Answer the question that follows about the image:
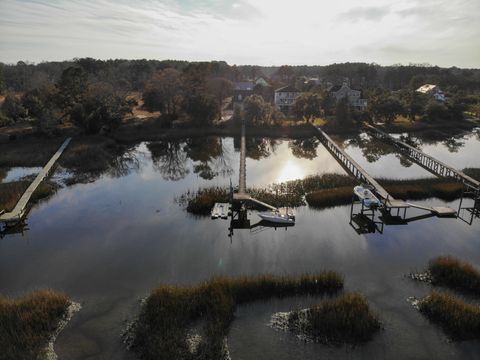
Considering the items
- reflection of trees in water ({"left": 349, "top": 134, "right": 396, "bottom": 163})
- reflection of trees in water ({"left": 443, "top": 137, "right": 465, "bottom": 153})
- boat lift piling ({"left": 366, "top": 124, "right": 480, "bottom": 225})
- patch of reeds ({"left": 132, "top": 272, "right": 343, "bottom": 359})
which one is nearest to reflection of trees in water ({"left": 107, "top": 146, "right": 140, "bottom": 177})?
patch of reeds ({"left": 132, "top": 272, "right": 343, "bottom": 359})

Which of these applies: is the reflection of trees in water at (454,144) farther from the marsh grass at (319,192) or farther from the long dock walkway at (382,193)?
the marsh grass at (319,192)

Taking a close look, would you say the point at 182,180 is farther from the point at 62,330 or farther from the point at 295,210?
the point at 62,330

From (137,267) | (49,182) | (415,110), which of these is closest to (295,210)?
(137,267)

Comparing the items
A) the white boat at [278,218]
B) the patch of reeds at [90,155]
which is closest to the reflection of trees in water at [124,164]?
the patch of reeds at [90,155]

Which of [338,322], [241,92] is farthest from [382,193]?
[241,92]

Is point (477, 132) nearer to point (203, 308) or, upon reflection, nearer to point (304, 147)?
point (304, 147)

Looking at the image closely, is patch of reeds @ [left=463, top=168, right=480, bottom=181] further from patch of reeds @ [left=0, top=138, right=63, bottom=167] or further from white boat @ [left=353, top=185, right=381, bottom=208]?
patch of reeds @ [left=0, top=138, right=63, bottom=167]
